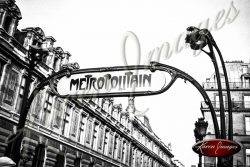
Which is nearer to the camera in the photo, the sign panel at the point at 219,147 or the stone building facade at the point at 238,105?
the sign panel at the point at 219,147

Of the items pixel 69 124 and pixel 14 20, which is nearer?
pixel 14 20

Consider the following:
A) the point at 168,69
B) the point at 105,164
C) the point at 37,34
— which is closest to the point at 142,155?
the point at 105,164

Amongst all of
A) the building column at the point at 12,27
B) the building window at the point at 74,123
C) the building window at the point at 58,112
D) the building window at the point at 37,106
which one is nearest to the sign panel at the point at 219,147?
the building column at the point at 12,27

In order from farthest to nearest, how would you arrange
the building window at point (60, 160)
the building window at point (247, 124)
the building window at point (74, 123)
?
1. the building window at point (247, 124)
2. the building window at point (74, 123)
3. the building window at point (60, 160)

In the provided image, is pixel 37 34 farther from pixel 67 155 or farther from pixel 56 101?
pixel 67 155

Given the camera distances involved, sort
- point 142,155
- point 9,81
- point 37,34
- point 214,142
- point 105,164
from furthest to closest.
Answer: point 142,155, point 105,164, point 37,34, point 9,81, point 214,142

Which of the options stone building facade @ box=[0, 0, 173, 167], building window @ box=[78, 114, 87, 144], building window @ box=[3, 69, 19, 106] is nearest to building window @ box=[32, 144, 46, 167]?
stone building facade @ box=[0, 0, 173, 167]

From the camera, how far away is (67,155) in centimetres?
2250

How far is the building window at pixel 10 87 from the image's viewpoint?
622 inches

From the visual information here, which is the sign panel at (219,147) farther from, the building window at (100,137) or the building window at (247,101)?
the building window at (247,101)

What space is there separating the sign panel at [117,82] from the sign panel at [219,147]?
1232 mm

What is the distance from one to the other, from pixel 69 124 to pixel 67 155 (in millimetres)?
2442

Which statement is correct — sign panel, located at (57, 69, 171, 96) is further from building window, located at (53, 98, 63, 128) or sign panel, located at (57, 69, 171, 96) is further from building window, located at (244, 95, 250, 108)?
building window, located at (244, 95, 250, 108)

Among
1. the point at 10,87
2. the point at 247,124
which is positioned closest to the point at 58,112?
the point at 10,87
